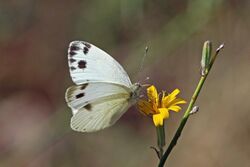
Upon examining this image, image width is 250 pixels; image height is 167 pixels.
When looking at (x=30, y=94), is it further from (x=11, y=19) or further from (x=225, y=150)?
(x=225, y=150)

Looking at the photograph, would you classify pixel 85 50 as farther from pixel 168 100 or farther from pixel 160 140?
pixel 160 140

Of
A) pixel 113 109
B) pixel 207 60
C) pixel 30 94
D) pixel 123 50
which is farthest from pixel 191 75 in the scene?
pixel 207 60

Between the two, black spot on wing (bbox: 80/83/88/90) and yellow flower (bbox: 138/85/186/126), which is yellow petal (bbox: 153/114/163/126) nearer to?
yellow flower (bbox: 138/85/186/126)

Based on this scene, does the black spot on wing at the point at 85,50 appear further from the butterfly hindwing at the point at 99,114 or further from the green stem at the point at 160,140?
the green stem at the point at 160,140

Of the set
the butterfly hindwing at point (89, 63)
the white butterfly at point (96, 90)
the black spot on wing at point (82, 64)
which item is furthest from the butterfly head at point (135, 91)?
the black spot on wing at point (82, 64)

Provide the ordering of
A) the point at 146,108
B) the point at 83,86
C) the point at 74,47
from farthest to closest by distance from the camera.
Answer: the point at 74,47
the point at 83,86
the point at 146,108

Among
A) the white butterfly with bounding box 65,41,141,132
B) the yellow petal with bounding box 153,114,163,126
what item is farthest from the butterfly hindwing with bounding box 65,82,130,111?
the yellow petal with bounding box 153,114,163,126

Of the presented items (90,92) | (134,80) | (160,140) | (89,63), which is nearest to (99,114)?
(90,92)

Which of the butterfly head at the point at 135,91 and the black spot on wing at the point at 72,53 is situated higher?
the black spot on wing at the point at 72,53
